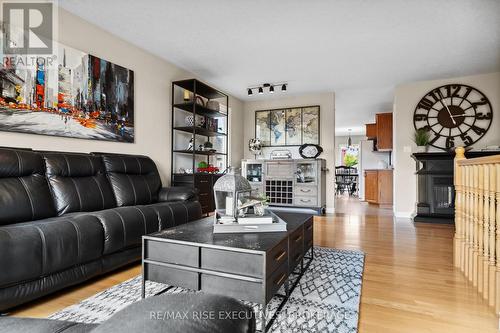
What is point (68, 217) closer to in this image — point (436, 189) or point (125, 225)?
point (125, 225)

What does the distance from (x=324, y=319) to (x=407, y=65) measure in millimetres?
3981

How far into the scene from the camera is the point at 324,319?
1.50 metres

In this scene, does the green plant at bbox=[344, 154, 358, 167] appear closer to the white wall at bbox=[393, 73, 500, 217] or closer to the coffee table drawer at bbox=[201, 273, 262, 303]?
the white wall at bbox=[393, 73, 500, 217]

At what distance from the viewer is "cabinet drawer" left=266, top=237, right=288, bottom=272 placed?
1327 millimetres

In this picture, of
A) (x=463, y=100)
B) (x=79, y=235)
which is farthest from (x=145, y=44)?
(x=463, y=100)

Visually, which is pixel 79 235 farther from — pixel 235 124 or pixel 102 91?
pixel 235 124

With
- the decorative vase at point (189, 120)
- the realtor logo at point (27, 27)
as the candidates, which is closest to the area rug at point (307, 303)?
the realtor logo at point (27, 27)

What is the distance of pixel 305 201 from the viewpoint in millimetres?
5160

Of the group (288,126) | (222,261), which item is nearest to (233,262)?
(222,261)

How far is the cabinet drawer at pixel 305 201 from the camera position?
201 inches

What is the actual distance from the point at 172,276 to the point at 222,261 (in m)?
0.32

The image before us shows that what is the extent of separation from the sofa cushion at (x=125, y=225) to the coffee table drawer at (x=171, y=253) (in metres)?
0.61

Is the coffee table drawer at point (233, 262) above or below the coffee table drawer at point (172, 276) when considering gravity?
above

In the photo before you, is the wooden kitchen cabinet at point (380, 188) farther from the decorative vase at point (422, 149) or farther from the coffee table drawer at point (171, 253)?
the coffee table drawer at point (171, 253)
